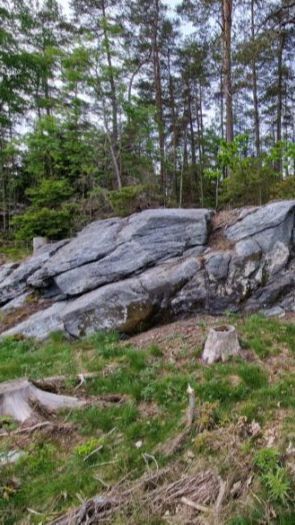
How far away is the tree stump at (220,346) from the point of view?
4.09 metres

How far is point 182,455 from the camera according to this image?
2775 millimetres

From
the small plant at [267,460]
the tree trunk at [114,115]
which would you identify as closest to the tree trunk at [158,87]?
the tree trunk at [114,115]

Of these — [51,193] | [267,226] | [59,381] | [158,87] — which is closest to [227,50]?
[158,87]

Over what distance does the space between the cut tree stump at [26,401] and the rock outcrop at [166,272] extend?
1.92 m

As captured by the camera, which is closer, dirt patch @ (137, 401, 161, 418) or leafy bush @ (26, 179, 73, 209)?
dirt patch @ (137, 401, 161, 418)

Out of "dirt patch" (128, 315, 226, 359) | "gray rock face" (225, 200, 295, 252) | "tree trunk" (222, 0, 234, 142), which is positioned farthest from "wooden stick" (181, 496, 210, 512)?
"tree trunk" (222, 0, 234, 142)

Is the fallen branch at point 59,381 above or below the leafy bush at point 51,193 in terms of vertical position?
below

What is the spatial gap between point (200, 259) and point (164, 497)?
395 centimetres

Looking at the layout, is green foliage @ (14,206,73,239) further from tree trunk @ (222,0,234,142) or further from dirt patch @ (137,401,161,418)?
dirt patch @ (137,401,161,418)

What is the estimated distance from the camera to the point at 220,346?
13.5 ft

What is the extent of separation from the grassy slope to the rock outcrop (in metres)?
0.84

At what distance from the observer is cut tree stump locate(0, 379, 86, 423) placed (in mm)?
3354

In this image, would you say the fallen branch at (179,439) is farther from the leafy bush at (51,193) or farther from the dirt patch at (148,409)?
the leafy bush at (51,193)

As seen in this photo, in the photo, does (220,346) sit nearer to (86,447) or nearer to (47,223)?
(86,447)
